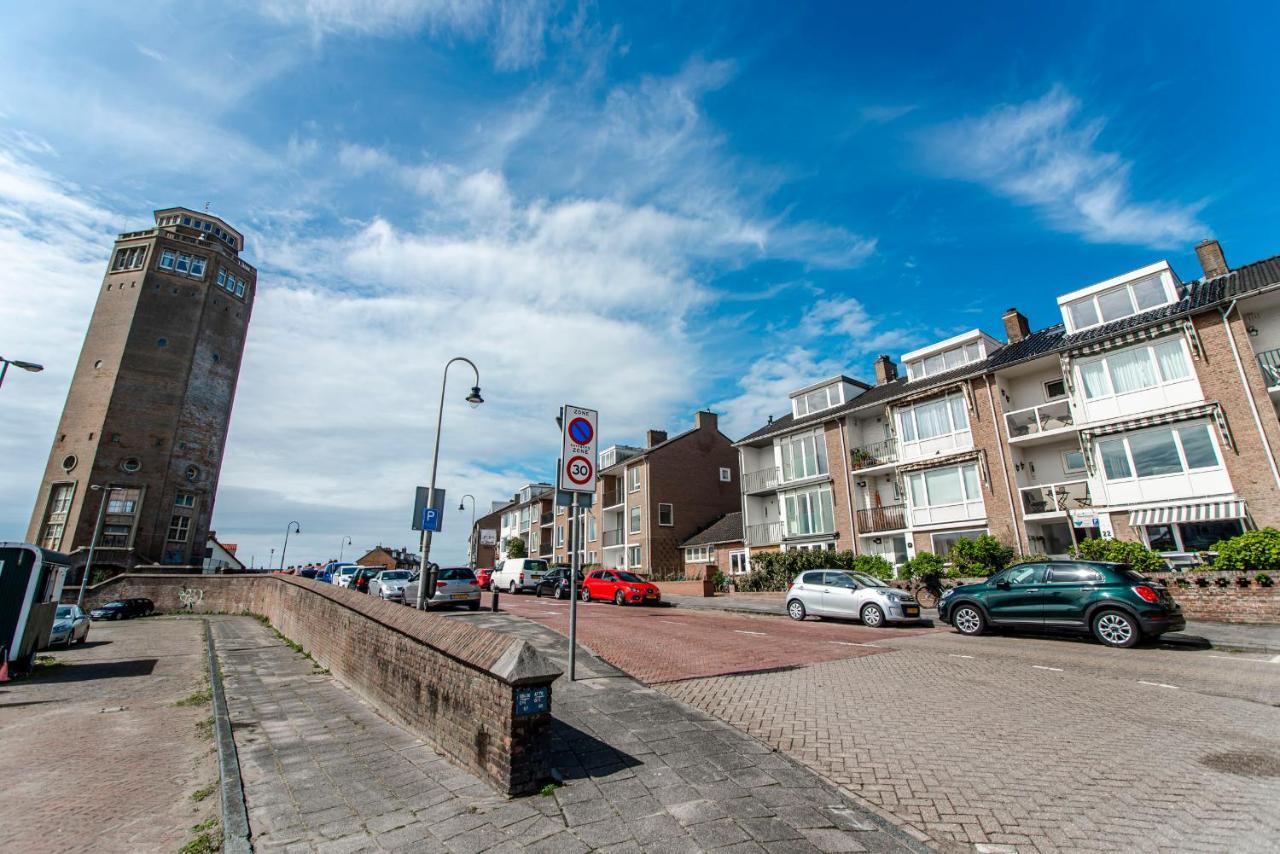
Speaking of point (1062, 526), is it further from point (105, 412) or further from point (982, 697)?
point (105, 412)

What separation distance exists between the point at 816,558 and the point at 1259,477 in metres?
14.4

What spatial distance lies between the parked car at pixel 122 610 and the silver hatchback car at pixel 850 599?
32.1 metres

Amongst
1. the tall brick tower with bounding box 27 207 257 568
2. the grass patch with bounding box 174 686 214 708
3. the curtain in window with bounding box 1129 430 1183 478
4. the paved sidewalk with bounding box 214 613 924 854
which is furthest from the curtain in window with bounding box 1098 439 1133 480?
the tall brick tower with bounding box 27 207 257 568

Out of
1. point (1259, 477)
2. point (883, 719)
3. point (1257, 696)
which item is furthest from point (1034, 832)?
point (1259, 477)

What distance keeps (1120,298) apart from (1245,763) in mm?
21929

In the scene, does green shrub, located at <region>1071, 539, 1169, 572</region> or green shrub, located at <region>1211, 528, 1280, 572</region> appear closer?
green shrub, located at <region>1211, 528, 1280, 572</region>

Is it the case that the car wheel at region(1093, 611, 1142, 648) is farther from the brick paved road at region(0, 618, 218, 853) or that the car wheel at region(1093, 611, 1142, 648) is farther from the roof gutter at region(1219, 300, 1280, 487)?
the brick paved road at region(0, 618, 218, 853)

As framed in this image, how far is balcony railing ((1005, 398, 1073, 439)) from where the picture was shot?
2112cm

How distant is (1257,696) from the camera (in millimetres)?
7312

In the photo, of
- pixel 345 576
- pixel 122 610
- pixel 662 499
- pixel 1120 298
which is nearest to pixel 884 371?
pixel 1120 298

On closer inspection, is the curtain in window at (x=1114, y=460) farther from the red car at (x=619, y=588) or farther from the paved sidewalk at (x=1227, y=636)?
the red car at (x=619, y=588)

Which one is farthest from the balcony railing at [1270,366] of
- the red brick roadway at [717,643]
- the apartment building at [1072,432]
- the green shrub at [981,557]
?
the red brick roadway at [717,643]

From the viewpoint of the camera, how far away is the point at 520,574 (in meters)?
33.2

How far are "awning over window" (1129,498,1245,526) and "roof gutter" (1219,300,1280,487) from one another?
115 cm
